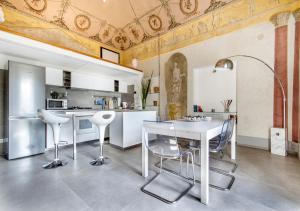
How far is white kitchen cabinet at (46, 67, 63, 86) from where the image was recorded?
137 inches

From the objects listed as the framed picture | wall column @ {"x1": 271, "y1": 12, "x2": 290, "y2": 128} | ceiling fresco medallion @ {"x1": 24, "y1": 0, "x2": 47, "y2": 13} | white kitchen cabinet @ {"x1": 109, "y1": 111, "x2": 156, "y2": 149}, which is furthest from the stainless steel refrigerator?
wall column @ {"x1": 271, "y1": 12, "x2": 290, "y2": 128}

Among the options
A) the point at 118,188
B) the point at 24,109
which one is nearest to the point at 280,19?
the point at 118,188

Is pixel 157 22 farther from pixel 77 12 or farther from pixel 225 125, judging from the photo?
pixel 225 125

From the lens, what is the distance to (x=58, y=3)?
12.0 feet

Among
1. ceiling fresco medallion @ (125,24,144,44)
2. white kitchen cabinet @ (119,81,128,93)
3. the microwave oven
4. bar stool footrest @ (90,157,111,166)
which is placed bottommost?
bar stool footrest @ (90,157,111,166)

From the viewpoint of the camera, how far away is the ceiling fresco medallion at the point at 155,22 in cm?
441

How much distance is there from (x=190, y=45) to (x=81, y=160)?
407 cm

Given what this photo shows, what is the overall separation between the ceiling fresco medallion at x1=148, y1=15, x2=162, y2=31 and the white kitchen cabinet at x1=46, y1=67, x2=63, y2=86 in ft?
10.0

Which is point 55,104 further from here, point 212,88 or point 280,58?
point 280,58

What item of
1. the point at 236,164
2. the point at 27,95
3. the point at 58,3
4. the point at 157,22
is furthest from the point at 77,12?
the point at 236,164

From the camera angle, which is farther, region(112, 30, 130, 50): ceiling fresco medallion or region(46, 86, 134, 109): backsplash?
region(112, 30, 130, 50): ceiling fresco medallion

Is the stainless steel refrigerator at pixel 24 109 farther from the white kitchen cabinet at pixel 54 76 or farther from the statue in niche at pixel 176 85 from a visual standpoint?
the statue in niche at pixel 176 85

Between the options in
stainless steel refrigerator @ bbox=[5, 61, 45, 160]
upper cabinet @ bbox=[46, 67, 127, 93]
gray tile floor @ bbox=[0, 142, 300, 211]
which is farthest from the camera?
upper cabinet @ bbox=[46, 67, 127, 93]

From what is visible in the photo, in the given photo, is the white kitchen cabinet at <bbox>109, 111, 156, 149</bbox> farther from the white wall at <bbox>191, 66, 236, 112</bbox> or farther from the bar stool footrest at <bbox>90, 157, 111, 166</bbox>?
the white wall at <bbox>191, 66, 236, 112</bbox>
